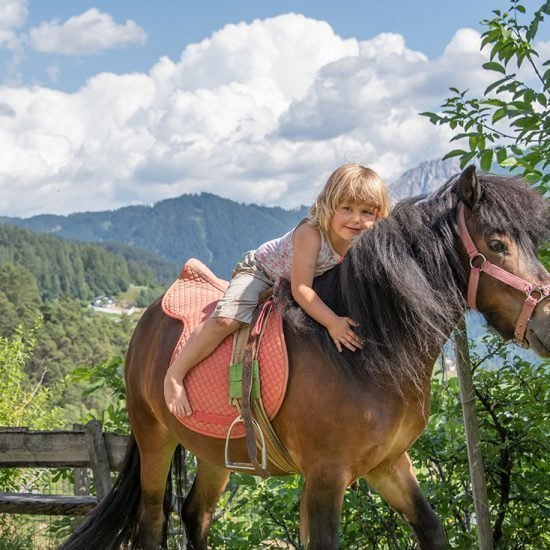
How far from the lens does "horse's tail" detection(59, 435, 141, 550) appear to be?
14.3 feet

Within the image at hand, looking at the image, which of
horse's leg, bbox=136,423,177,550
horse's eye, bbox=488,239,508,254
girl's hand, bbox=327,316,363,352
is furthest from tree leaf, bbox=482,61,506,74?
horse's leg, bbox=136,423,177,550

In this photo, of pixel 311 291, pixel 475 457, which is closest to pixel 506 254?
pixel 311 291

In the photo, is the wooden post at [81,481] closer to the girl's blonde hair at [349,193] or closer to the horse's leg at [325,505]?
the horse's leg at [325,505]

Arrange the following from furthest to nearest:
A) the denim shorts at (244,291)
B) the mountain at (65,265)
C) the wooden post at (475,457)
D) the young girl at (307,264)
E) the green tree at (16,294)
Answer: the mountain at (65,265) → the green tree at (16,294) → the wooden post at (475,457) → the denim shorts at (244,291) → the young girl at (307,264)

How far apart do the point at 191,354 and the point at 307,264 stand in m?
0.77

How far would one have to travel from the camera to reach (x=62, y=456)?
5414 millimetres

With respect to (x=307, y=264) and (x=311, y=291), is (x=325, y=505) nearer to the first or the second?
(x=311, y=291)

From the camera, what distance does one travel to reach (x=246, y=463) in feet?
11.6

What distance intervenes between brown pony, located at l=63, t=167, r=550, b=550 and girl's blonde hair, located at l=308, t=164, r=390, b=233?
0.50 feet

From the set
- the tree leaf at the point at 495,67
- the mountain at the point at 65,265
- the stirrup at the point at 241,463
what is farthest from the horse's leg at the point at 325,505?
the mountain at the point at 65,265

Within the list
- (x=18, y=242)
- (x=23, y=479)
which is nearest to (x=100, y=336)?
(x=23, y=479)

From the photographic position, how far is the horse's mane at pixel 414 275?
295cm

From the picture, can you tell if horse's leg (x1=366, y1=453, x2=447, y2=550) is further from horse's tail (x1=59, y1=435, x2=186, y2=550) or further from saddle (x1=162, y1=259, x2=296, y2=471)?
horse's tail (x1=59, y1=435, x2=186, y2=550)

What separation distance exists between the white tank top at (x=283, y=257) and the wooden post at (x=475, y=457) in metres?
0.90
